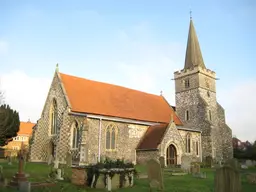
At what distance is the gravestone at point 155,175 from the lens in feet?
33.7

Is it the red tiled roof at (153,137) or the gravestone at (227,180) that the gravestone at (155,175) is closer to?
the gravestone at (227,180)

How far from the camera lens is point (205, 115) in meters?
29.8

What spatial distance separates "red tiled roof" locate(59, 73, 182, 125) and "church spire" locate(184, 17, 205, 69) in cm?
672

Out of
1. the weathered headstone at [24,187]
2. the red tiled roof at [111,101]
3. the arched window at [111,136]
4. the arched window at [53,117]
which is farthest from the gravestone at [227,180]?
the arched window at [53,117]

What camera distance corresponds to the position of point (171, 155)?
23.7 m

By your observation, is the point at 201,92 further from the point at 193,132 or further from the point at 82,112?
the point at 82,112

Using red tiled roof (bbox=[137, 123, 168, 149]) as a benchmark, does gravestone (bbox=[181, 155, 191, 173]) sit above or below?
below

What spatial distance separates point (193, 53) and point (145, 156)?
1675 cm

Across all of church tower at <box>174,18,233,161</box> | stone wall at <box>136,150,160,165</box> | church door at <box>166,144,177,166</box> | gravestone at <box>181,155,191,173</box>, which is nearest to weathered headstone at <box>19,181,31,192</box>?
gravestone at <box>181,155,191,173</box>

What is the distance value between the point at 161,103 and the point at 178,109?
2.56m

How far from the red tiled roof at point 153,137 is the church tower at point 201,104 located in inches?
303

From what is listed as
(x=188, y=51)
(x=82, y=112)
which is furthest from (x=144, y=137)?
(x=188, y=51)

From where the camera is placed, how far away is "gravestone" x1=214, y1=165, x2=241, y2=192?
6.46 m

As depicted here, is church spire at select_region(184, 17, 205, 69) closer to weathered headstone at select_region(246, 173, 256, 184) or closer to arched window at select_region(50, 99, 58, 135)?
arched window at select_region(50, 99, 58, 135)
